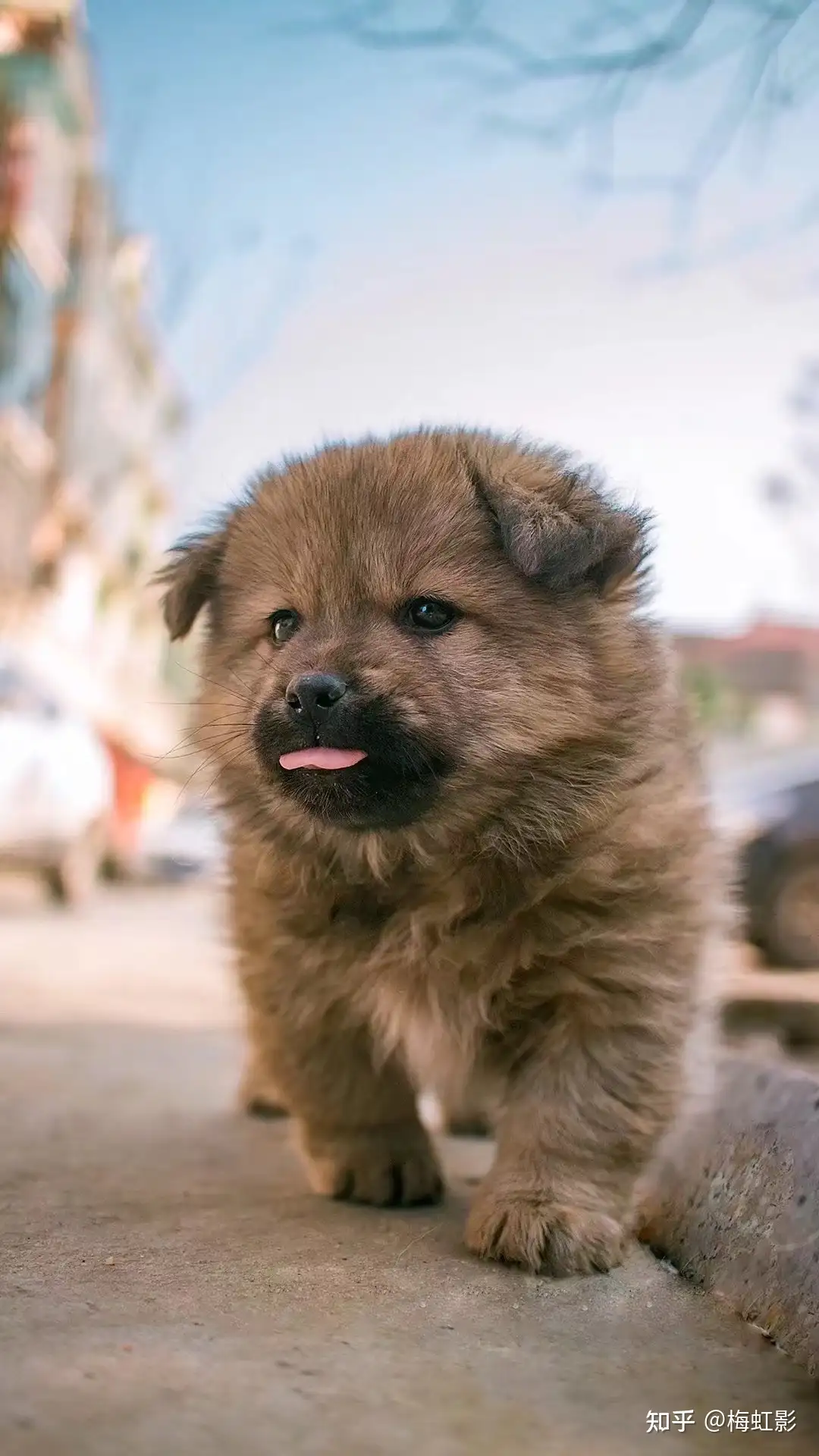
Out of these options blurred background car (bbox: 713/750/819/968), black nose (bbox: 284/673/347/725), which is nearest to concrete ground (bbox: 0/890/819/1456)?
black nose (bbox: 284/673/347/725)

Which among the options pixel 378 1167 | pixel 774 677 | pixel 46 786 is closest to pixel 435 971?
pixel 378 1167

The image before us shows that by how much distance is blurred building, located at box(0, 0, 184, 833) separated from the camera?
28.3 ft

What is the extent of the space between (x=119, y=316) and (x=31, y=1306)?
9.41m

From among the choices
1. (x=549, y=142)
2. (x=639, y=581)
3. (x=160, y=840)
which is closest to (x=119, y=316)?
(x=160, y=840)

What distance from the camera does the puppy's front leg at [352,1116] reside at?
2283 millimetres

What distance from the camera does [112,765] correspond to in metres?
10.2

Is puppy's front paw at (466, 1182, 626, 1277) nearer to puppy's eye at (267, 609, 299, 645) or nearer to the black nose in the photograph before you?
the black nose

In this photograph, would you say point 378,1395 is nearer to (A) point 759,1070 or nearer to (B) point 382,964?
(B) point 382,964

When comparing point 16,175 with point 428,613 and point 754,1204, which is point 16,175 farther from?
point 754,1204

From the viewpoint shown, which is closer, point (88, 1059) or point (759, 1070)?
point (759, 1070)

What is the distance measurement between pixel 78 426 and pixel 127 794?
10.0ft

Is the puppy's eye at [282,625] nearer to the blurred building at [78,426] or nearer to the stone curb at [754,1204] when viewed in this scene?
the stone curb at [754,1204]

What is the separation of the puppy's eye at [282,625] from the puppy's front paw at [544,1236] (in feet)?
3.14

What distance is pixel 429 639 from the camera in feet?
6.86
